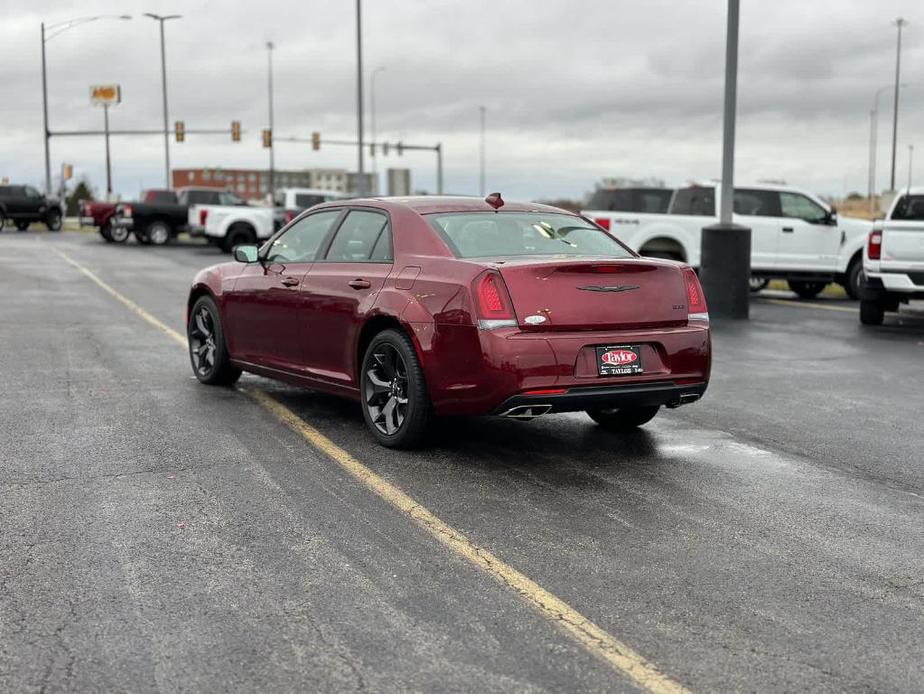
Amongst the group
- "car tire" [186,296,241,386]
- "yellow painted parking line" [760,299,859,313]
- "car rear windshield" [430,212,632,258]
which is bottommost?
"yellow painted parking line" [760,299,859,313]

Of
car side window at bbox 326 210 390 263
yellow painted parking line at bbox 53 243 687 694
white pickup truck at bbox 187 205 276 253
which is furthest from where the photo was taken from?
white pickup truck at bbox 187 205 276 253

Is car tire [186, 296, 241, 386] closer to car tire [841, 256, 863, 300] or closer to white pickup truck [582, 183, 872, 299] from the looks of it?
white pickup truck [582, 183, 872, 299]

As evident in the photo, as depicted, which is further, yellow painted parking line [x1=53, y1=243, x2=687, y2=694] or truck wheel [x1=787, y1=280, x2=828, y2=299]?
truck wheel [x1=787, y1=280, x2=828, y2=299]

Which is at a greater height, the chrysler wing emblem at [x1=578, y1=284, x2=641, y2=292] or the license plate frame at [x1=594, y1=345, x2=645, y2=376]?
the chrysler wing emblem at [x1=578, y1=284, x2=641, y2=292]

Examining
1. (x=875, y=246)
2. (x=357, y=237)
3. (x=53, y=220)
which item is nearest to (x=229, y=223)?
(x=53, y=220)

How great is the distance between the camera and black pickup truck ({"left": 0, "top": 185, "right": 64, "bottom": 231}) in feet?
156

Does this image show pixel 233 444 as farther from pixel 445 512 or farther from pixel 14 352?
pixel 14 352

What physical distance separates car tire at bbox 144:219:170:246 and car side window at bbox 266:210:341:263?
31981 mm

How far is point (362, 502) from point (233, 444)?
5.51 ft

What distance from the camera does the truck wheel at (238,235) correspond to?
35.0 meters

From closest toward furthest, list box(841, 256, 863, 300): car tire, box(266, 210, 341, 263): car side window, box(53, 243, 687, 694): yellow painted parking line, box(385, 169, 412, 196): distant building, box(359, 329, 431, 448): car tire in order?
box(53, 243, 687, 694): yellow painted parking line → box(359, 329, 431, 448): car tire → box(266, 210, 341, 263): car side window → box(841, 256, 863, 300): car tire → box(385, 169, 412, 196): distant building

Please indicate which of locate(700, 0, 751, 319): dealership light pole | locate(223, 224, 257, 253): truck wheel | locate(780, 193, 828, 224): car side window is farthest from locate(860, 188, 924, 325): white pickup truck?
locate(223, 224, 257, 253): truck wheel

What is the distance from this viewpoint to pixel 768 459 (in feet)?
22.5

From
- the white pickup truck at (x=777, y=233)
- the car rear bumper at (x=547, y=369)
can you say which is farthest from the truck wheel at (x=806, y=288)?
the car rear bumper at (x=547, y=369)
